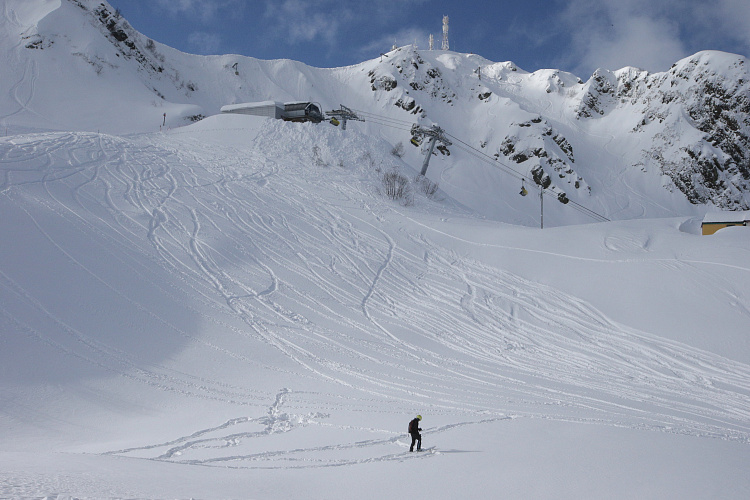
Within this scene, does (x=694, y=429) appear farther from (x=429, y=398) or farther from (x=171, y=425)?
(x=171, y=425)

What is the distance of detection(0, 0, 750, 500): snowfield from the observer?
223 inches

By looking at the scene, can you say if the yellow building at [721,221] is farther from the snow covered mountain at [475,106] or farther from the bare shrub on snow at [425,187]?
the snow covered mountain at [475,106]

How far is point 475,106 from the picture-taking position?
218ft

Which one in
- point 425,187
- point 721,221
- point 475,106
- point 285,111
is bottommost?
point 721,221

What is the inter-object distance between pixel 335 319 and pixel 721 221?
22.7m

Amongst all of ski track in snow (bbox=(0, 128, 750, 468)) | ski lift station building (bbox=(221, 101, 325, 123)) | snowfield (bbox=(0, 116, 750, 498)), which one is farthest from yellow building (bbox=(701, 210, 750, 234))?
ski lift station building (bbox=(221, 101, 325, 123))

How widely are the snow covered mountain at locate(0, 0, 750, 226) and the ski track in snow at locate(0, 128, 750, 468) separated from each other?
2106 cm

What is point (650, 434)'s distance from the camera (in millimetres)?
7023

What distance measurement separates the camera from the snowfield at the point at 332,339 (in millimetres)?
5672

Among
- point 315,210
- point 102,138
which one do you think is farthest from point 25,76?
point 315,210

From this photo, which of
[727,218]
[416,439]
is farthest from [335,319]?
[727,218]

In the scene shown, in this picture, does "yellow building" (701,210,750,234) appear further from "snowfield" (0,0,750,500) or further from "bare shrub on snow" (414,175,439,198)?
"bare shrub on snow" (414,175,439,198)

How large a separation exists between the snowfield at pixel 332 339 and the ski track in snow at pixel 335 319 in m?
0.08

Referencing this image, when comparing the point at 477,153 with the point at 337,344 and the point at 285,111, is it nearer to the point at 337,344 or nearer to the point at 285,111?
the point at 285,111
